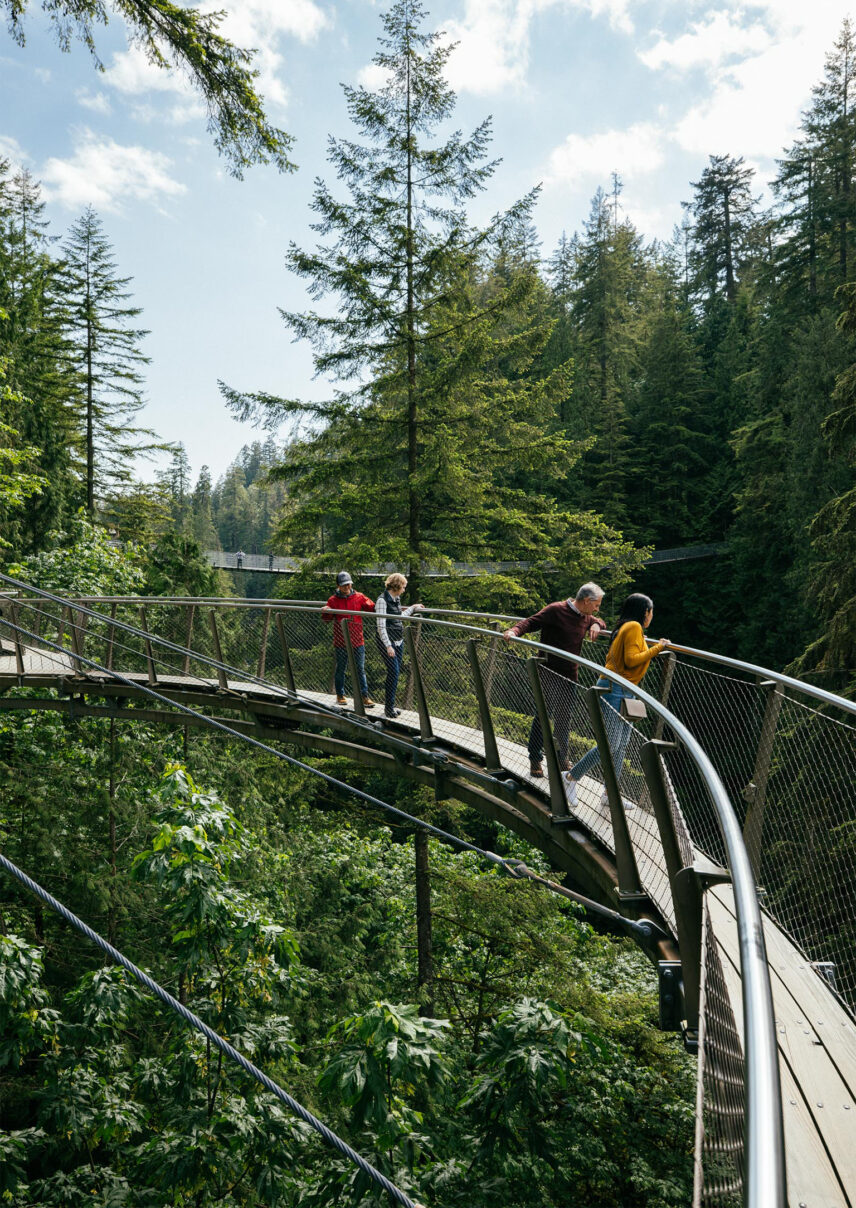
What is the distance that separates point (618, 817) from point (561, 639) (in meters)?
1.64

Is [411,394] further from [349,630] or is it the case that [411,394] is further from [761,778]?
[761,778]

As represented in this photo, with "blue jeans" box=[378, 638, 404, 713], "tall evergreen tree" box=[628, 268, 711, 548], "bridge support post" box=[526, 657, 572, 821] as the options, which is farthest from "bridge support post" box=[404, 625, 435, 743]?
"tall evergreen tree" box=[628, 268, 711, 548]

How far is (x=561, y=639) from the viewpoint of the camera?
5879 mm

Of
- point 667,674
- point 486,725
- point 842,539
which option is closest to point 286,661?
point 486,725

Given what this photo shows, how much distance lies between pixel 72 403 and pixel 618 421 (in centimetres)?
2370

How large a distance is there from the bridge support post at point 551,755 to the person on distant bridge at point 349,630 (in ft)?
10.8

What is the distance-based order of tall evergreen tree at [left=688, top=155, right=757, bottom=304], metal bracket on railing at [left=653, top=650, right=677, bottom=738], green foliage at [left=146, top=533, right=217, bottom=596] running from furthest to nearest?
1. tall evergreen tree at [left=688, top=155, right=757, bottom=304]
2. green foliage at [left=146, top=533, right=217, bottom=596]
3. metal bracket on railing at [left=653, top=650, right=677, bottom=738]

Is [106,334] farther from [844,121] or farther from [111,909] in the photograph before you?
[844,121]

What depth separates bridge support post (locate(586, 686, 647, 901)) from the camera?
449 centimetres

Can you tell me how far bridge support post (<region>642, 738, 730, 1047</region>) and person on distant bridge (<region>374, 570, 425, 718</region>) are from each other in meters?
4.71

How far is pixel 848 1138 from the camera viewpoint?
8.04ft

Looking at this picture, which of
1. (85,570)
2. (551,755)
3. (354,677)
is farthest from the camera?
(85,570)

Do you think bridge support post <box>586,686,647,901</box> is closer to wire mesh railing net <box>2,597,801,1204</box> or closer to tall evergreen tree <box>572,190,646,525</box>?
wire mesh railing net <box>2,597,801,1204</box>

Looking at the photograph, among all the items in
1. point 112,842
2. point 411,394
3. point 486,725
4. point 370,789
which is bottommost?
point 370,789
